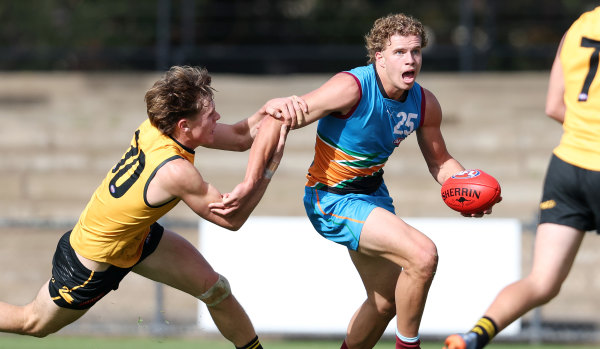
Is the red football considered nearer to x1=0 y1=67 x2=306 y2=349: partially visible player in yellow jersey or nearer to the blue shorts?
the blue shorts

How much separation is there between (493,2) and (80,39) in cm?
684

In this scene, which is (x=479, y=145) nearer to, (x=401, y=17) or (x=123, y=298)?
(x=123, y=298)

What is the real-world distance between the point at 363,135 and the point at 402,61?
0.50 metres

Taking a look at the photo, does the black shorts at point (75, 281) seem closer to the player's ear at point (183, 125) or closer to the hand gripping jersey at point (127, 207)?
the hand gripping jersey at point (127, 207)

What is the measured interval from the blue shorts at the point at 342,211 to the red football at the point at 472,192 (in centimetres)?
48

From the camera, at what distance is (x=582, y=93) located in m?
4.18

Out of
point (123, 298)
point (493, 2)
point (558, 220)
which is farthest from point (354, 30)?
point (558, 220)

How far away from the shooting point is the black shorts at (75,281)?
195 inches

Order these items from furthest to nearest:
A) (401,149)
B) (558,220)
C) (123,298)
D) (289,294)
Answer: (401,149) < (123,298) < (289,294) < (558,220)

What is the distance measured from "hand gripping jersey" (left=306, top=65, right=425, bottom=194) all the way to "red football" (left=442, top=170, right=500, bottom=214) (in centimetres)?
46

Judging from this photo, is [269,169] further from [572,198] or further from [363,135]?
[572,198]

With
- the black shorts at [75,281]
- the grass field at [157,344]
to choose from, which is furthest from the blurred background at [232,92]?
the black shorts at [75,281]

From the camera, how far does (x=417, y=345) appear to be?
5.00 m

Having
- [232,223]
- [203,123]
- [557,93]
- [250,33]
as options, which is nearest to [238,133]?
[203,123]
